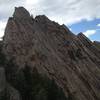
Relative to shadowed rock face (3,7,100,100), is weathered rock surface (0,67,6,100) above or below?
below

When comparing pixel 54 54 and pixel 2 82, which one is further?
pixel 54 54

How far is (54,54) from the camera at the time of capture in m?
117

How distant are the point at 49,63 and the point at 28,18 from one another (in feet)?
71.0

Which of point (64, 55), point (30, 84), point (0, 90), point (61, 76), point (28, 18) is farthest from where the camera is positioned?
point (28, 18)

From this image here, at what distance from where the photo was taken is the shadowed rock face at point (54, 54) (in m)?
111

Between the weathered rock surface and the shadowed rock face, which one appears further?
the shadowed rock face

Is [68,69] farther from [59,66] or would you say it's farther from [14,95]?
[14,95]

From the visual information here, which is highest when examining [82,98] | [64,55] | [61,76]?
[64,55]

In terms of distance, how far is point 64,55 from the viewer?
119m

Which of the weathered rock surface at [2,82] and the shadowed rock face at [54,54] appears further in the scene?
the shadowed rock face at [54,54]

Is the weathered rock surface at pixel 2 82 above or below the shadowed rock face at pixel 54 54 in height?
below

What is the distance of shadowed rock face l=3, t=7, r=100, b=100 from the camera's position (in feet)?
364

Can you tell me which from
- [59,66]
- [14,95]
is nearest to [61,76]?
[59,66]

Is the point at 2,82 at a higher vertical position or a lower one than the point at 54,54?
lower
